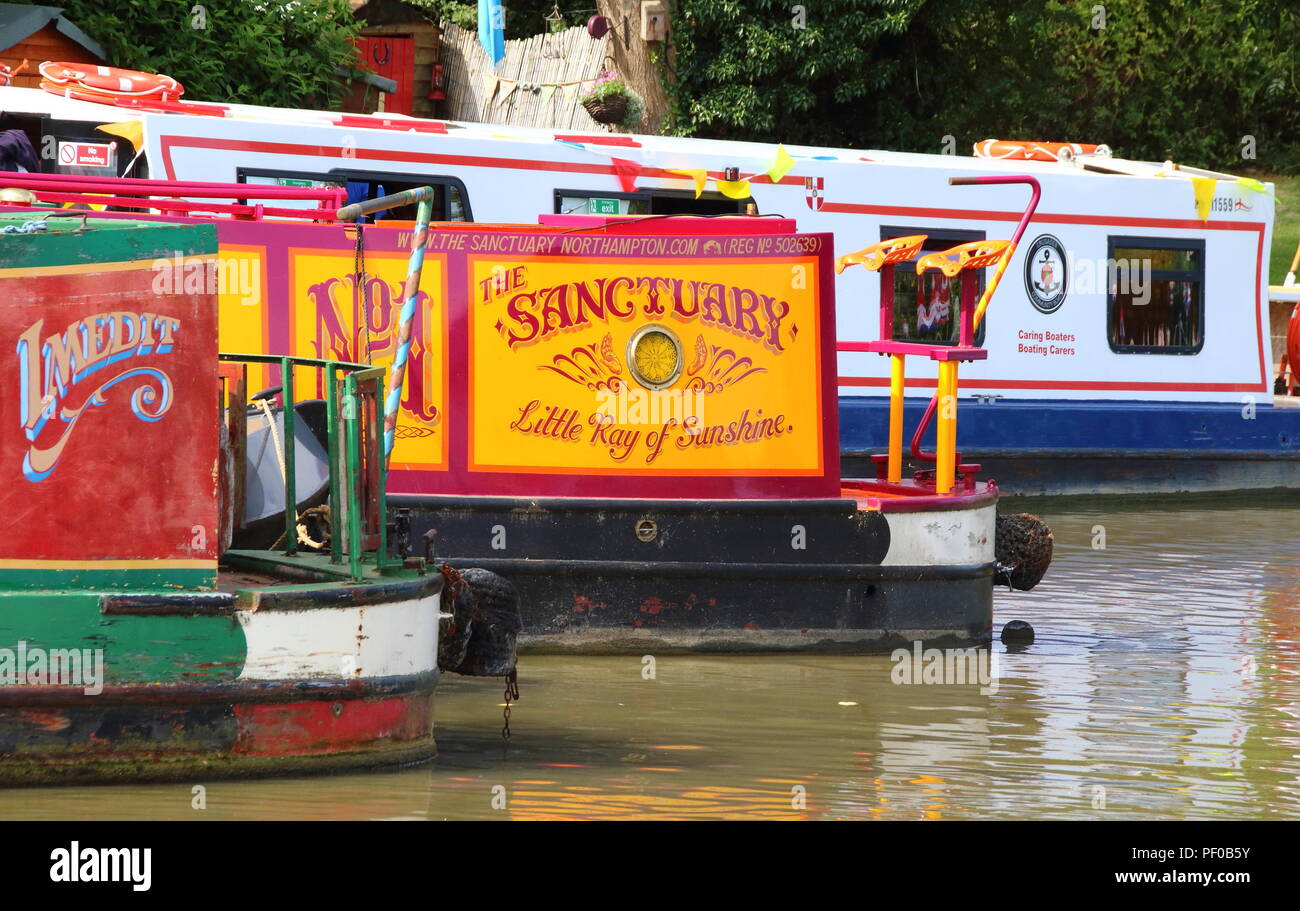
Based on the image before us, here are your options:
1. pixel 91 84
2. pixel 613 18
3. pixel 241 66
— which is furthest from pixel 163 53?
pixel 91 84

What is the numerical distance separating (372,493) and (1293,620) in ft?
19.2

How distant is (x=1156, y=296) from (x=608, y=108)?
6.97 meters

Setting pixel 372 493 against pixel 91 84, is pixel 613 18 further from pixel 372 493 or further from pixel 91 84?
pixel 372 493

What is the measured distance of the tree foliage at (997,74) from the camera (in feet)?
71.4

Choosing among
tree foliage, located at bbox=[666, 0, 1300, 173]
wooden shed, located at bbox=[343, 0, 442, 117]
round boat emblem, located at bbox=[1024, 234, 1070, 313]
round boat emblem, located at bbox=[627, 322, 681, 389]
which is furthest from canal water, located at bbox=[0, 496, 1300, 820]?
wooden shed, located at bbox=[343, 0, 442, 117]

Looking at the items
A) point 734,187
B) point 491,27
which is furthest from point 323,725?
point 491,27

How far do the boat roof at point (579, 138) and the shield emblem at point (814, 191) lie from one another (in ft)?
0.67

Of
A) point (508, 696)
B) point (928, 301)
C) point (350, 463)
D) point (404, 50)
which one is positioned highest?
point (404, 50)

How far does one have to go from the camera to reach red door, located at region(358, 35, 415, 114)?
22.3 metres

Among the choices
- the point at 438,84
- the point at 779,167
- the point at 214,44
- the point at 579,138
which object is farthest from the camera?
the point at 438,84

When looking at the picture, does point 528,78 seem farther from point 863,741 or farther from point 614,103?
point 863,741

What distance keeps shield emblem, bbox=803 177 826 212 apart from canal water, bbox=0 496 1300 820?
178 inches

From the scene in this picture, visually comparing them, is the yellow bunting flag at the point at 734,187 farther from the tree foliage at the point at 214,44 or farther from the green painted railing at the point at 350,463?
the green painted railing at the point at 350,463

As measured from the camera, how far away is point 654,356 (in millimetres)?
9070
